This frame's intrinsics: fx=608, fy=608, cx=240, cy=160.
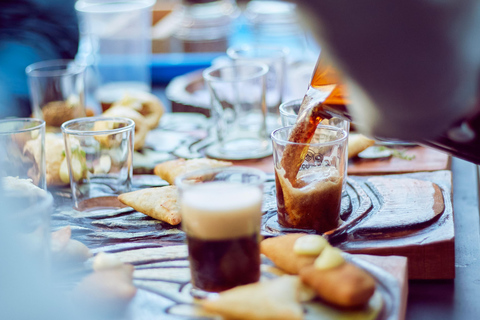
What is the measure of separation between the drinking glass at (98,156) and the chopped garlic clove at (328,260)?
1.77 feet

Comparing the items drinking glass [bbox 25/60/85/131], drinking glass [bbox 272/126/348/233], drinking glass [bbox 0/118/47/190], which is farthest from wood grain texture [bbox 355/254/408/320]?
drinking glass [bbox 25/60/85/131]

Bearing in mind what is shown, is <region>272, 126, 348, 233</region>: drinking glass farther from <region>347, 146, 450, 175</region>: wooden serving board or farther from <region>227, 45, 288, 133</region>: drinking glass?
<region>227, 45, 288, 133</region>: drinking glass

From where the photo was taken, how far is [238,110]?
5.00ft

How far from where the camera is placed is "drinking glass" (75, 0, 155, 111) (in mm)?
2027

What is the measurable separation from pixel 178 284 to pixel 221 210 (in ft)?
0.50

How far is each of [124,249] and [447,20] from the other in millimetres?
628

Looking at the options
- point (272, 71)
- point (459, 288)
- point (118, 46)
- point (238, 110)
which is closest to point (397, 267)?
point (459, 288)

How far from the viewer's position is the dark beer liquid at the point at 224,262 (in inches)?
30.8

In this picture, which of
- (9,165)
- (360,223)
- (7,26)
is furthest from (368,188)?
(7,26)

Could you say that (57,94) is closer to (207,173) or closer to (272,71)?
(272,71)

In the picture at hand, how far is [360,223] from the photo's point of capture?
1.03 metres

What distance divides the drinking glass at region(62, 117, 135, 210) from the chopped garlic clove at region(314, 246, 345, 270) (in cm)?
54

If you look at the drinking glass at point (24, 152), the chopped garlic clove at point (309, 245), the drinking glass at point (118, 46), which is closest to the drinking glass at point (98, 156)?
the drinking glass at point (24, 152)

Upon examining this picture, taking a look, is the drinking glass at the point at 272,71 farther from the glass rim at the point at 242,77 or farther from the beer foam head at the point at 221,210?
the beer foam head at the point at 221,210
